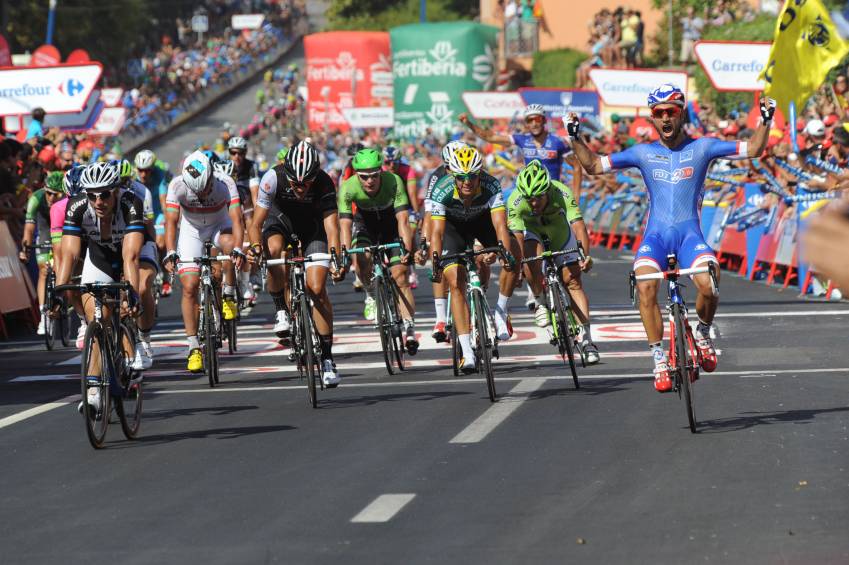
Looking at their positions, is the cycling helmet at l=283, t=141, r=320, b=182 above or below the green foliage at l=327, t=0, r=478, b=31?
below

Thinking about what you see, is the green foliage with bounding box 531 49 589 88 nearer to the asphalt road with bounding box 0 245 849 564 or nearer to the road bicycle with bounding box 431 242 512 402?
the asphalt road with bounding box 0 245 849 564

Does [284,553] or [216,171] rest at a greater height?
[216,171]

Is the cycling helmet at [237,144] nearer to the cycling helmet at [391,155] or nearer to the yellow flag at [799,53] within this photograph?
the cycling helmet at [391,155]

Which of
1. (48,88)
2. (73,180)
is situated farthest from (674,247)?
(48,88)

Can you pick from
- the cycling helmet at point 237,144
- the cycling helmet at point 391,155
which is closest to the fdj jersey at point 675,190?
the cycling helmet at point 391,155

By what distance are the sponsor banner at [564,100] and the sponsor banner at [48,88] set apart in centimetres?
1387

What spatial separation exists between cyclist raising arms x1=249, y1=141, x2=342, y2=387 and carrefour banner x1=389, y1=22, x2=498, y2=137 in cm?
4040

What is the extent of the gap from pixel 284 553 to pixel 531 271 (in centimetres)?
805

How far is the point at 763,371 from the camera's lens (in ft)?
45.1

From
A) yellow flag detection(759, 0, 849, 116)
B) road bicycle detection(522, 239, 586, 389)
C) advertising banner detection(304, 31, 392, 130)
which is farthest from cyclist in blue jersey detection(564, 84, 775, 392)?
advertising banner detection(304, 31, 392, 130)

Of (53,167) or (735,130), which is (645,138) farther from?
(53,167)

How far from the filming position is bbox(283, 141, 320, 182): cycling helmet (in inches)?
515

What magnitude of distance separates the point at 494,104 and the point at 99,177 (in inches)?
1373

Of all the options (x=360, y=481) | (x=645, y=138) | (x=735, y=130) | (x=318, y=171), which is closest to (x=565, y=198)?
(x=318, y=171)
